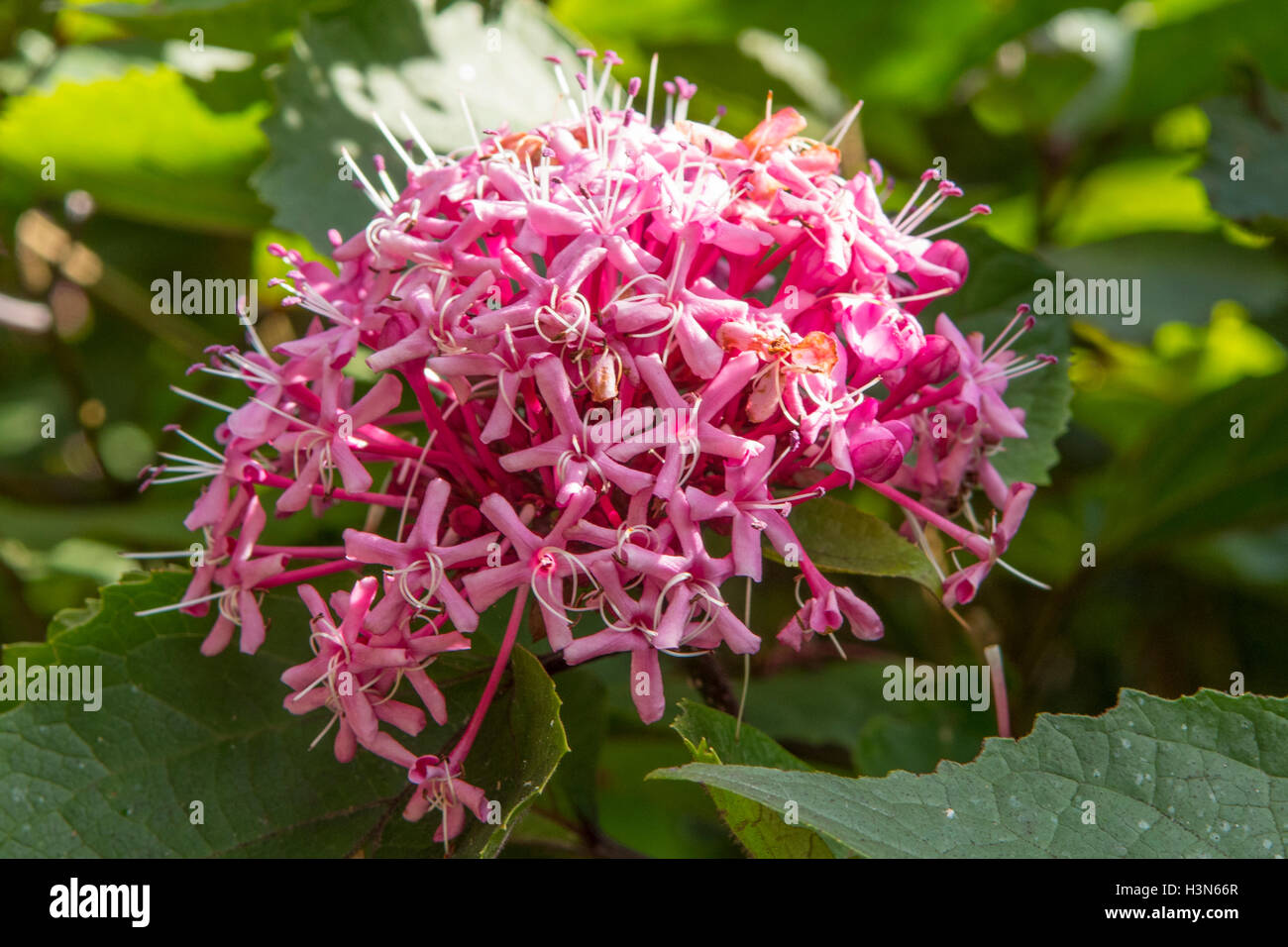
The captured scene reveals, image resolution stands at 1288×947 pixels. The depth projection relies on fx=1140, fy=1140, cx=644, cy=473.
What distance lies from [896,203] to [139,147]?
66.1 inches

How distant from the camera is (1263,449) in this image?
2641 mm

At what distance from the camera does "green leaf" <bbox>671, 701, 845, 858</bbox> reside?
1.32m

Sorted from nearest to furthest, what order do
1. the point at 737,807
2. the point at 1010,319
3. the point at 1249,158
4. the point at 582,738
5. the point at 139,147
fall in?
the point at 737,807 < the point at 582,738 < the point at 1010,319 < the point at 1249,158 < the point at 139,147

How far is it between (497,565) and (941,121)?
227cm

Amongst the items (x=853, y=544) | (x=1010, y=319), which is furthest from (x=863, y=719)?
(x=853, y=544)

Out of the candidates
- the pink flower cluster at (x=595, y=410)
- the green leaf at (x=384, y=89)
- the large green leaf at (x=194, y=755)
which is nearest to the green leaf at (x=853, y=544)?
the pink flower cluster at (x=595, y=410)

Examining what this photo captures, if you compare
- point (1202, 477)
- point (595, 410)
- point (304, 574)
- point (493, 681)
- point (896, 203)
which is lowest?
point (493, 681)

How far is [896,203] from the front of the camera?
2646mm

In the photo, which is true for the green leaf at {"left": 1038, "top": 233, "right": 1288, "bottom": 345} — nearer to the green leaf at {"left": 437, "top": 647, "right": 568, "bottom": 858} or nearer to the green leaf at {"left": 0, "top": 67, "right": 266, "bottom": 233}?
the green leaf at {"left": 437, "top": 647, "right": 568, "bottom": 858}

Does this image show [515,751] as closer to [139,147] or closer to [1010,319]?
[1010,319]

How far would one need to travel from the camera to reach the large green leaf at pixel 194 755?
60.4 inches

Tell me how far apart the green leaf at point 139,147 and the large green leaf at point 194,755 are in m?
1.14

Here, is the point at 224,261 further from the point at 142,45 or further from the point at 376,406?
the point at 376,406
